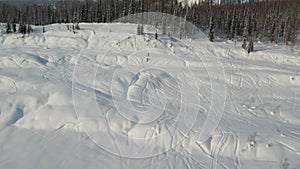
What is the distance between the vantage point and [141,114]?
653cm

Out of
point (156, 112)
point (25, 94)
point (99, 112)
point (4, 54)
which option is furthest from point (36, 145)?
point (4, 54)

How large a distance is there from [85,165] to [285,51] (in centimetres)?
1610

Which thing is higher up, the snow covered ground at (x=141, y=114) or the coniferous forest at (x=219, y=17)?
the coniferous forest at (x=219, y=17)

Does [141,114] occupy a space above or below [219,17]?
below

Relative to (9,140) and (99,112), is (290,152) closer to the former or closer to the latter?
(99,112)

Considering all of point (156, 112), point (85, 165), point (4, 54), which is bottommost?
point (85, 165)

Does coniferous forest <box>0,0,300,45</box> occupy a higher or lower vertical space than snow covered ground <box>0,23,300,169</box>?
higher

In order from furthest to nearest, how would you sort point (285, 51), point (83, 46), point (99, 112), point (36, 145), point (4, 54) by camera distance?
1. point (285, 51)
2. point (83, 46)
3. point (4, 54)
4. point (99, 112)
5. point (36, 145)

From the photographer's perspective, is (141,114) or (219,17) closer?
(141,114)

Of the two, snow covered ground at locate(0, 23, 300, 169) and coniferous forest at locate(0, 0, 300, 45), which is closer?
snow covered ground at locate(0, 23, 300, 169)

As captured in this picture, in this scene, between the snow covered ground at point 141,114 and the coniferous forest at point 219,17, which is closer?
the snow covered ground at point 141,114

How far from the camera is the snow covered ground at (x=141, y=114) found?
204 inches

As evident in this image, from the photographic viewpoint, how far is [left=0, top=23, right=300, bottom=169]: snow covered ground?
519 cm

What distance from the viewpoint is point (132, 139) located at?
5668 mm
